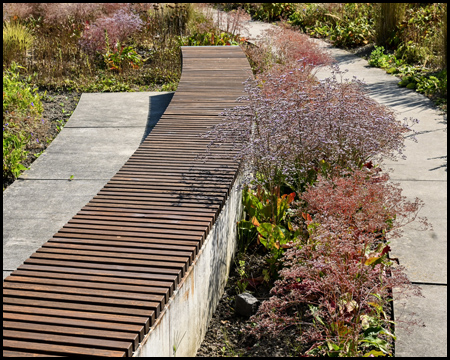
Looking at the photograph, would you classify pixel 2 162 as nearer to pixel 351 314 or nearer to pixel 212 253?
pixel 212 253

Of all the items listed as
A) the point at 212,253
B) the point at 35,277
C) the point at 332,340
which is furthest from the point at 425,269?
the point at 35,277

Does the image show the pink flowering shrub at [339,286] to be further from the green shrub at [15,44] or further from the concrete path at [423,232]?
the green shrub at [15,44]

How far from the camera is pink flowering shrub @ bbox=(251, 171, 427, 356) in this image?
311 centimetres

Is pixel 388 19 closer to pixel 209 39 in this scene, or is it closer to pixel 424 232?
pixel 209 39

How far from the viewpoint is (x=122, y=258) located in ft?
10.0

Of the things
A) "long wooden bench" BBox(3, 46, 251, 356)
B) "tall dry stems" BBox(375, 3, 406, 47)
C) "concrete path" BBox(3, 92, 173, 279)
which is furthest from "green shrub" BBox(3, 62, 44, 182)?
"tall dry stems" BBox(375, 3, 406, 47)

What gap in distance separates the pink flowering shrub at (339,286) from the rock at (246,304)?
0.07m

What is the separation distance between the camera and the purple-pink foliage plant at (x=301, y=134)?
4.37 metres

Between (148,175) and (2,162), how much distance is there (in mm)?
2508

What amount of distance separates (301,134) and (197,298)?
176 centimetres

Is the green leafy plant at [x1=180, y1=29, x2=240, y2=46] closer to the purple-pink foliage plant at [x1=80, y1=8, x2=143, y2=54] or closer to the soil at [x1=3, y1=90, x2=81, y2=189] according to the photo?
the purple-pink foliage plant at [x1=80, y1=8, x2=143, y2=54]

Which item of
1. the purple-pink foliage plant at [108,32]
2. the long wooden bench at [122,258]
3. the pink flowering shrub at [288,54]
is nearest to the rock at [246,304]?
the long wooden bench at [122,258]

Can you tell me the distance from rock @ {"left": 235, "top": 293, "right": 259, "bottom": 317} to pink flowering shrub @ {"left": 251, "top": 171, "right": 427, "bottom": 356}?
2.6 inches

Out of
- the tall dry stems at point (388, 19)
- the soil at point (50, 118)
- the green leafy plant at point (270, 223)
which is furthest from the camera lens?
the tall dry stems at point (388, 19)
